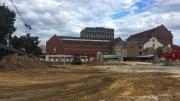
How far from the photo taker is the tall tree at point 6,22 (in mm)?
96613

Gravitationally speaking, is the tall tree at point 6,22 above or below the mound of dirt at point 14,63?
above

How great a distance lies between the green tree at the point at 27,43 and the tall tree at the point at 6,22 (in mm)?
24502

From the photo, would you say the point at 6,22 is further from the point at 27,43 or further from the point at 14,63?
the point at 27,43

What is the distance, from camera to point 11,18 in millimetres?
102812

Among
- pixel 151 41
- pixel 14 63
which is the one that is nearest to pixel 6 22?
pixel 14 63

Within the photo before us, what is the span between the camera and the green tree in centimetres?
13599

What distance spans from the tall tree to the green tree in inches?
965

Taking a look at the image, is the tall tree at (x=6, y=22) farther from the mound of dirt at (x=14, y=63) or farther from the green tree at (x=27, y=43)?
the mound of dirt at (x=14, y=63)

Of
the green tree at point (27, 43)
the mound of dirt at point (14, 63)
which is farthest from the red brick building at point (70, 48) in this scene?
the mound of dirt at point (14, 63)

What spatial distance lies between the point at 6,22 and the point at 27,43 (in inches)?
1907

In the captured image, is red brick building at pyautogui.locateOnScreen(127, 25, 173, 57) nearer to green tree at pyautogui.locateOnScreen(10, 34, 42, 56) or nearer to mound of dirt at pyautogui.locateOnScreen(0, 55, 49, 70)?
green tree at pyautogui.locateOnScreen(10, 34, 42, 56)

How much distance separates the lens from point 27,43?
483 feet

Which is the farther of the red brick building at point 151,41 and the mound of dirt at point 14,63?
the red brick building at point 151,41

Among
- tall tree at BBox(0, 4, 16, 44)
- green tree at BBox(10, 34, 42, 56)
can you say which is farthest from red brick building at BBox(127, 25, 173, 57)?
tall tree at BBox(0, 4, 16, 44)
